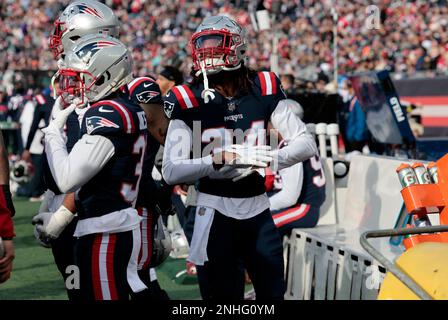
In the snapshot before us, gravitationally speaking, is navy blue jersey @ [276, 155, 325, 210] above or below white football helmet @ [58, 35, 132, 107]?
below

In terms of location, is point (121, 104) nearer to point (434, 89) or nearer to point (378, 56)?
point (434, 89)

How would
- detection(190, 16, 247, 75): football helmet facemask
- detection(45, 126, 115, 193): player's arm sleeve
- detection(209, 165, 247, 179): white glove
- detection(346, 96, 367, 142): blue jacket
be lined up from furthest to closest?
detection(346, 96, 367, 142): blue jacket, detection(190, 16, 247, 75): football helmet facemask, detection(209, 165, 247, 179): white glove, detection(45, 126, 115, 193): player's arm sleeve

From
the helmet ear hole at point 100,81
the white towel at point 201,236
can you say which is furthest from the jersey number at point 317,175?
the helmet ear hole at point 100,81

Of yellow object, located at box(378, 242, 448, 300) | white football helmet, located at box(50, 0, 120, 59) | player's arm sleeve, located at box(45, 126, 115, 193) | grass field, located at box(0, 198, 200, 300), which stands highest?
white football helmet, located at box(50, 0, 120, 59)


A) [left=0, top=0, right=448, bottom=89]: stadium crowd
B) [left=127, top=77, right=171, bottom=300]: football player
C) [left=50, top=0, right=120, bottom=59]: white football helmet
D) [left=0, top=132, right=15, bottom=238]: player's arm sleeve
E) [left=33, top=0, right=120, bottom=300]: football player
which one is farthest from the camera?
[left=0, top=0, right=448, bottom=89]: stadium crowd

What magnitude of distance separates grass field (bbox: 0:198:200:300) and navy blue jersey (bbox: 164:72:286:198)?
2.32 metres

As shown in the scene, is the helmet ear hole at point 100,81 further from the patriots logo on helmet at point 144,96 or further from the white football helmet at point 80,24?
the white football helmet at point 80,24

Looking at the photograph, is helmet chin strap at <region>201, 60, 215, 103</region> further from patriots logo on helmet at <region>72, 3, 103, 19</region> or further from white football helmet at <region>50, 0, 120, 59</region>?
patriots logo on helmet at <region>72, 3, 103, 19</region>

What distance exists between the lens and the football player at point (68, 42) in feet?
14.3

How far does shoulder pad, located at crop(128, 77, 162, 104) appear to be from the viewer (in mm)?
4820

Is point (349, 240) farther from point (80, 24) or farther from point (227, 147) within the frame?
point (80, 24)

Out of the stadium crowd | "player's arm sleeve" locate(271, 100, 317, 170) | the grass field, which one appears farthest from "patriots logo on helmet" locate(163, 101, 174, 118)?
the stadium crowd

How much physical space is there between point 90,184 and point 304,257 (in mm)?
2876

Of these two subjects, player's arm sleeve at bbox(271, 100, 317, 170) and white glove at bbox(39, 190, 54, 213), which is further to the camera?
white glove at bbox(39, 190, 54, 213)
